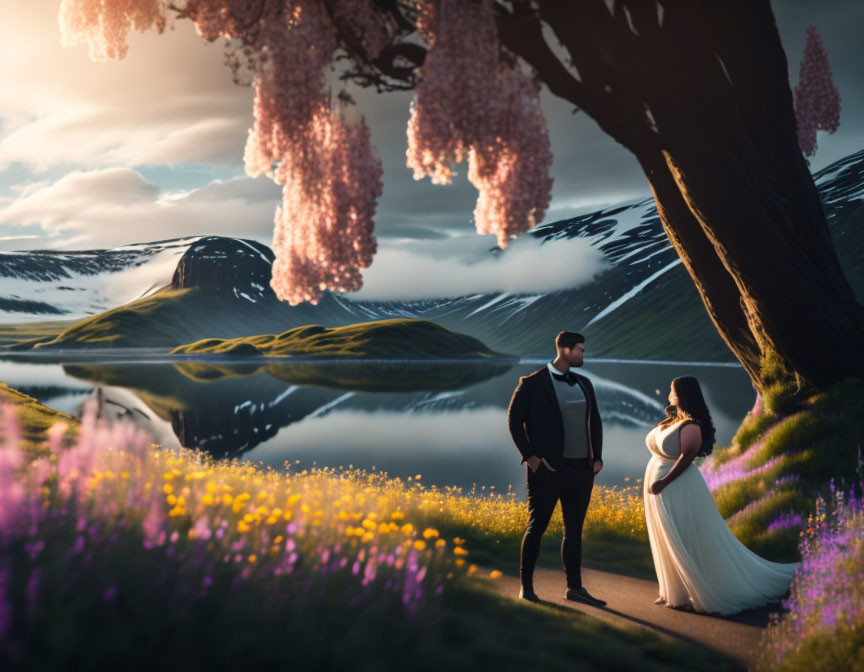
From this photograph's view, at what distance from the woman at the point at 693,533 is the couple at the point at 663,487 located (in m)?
0.01

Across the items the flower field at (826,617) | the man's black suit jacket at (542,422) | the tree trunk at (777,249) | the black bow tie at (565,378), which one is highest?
the tree trunk at (777,249)

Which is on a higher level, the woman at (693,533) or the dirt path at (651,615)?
the woman at (693,533)

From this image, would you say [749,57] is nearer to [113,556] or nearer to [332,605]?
[332,605]

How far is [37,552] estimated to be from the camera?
5.59 meters

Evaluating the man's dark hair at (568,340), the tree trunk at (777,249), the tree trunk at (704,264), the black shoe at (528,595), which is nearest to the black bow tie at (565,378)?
the man's dark hair at (568,340)

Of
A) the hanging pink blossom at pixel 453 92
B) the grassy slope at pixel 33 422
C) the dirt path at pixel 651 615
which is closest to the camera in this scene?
the hanging pink blossom at pixel 453 92

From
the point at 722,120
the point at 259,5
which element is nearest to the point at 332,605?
the point at 259,5

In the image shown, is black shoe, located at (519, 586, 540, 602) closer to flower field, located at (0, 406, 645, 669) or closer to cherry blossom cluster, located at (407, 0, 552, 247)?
flower field, located at (0, 406, 645, 669)

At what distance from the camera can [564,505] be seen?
9.07 m

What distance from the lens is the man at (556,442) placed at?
8.71 metres

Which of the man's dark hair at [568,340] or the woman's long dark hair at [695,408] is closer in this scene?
the woman's long dark hair at [695,408]

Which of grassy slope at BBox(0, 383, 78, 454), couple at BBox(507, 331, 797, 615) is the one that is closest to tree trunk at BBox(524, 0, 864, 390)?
couple at BBox(507, 331, 797, 615)

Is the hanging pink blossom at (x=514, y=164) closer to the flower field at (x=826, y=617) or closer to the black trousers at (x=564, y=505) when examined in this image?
the black trousers at (x=564, y=505)

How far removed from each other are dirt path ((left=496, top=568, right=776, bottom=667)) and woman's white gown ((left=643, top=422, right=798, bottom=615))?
227mm
